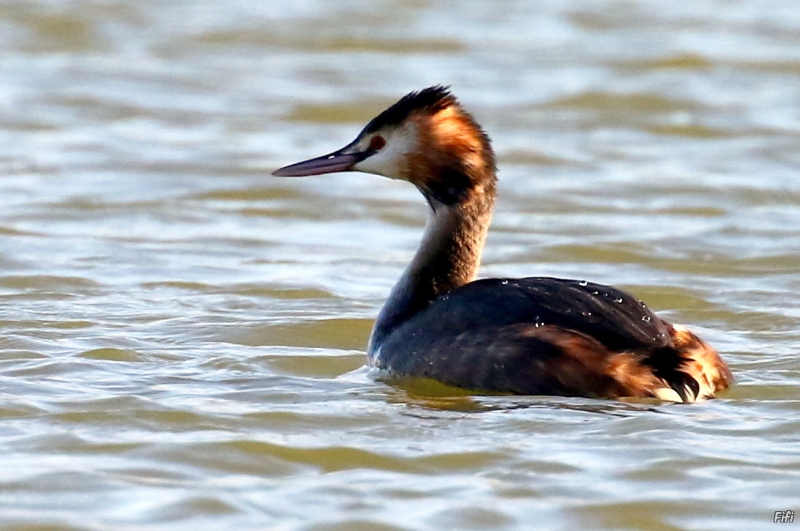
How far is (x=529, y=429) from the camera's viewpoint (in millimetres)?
6684

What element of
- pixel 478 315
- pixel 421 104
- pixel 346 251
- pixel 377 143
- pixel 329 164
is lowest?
pixel 478 315

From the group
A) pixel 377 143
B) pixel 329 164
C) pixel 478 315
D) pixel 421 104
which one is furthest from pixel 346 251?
pixel 478 315

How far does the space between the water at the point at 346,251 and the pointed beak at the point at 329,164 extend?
0.82m

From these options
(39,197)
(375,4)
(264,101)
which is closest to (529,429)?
(39,197)

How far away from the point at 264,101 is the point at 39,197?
13.1 feet

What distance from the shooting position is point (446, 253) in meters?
8.12

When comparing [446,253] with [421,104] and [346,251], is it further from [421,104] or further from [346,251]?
[346,251]

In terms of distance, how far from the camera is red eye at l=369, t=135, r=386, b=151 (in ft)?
26.8

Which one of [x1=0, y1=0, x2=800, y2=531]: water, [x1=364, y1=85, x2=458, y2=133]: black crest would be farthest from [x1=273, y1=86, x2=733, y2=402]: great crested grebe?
[x1=0, y1=0, x2=800, y2=531]: water

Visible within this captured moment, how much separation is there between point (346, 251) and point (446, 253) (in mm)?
2824

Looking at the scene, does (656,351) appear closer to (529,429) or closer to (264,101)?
(529,429)

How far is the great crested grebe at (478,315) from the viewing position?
6.98 meters

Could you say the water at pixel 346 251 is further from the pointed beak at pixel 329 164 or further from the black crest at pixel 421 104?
the black crest at pixel 421 104

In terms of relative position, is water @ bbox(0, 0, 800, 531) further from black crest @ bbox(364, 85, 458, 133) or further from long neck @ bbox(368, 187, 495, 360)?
black crest @ bbox(364, 85, 458, 133)
